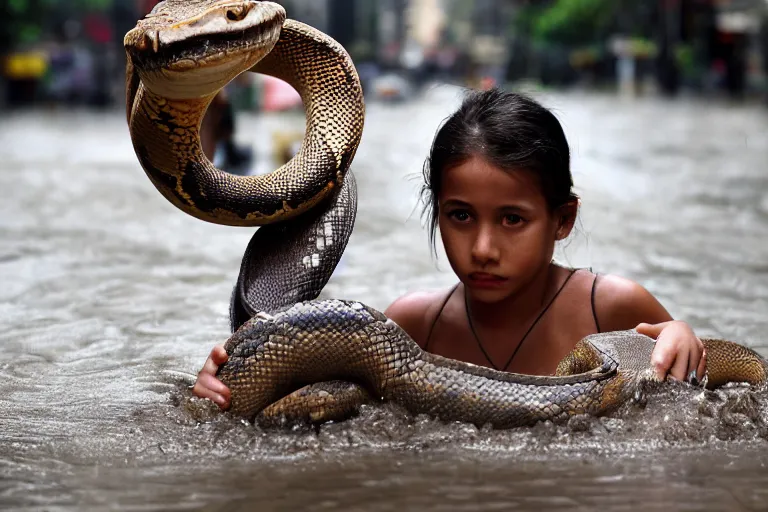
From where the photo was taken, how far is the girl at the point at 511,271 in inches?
144

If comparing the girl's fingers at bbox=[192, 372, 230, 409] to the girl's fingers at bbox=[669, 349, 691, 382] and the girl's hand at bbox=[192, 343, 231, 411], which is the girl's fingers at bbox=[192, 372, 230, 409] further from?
the girl's fingers at bbox=[669, 349, 691, 382]

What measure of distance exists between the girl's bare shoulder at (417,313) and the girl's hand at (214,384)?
3.29ft

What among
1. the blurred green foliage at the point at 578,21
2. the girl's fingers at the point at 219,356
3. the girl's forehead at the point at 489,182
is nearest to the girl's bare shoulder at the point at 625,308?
the girl's forehead at the point at 489,182

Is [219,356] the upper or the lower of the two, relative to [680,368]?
upper

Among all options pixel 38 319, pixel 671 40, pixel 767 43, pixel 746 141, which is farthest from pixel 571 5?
pixel 38 319

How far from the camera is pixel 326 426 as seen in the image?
332 centimetres

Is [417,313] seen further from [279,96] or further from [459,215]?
[279,96]

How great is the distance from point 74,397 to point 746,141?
16683mm

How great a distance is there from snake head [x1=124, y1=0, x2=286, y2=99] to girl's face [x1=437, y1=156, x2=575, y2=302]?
2.50ft

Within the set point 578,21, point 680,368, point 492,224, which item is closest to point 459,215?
point 492,224

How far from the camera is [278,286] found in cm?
393

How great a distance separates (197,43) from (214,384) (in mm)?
983

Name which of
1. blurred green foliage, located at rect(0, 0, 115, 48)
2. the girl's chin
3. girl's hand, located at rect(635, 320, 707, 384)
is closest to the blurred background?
blurred green foliage, located at rect(0, 0, 115, 48)

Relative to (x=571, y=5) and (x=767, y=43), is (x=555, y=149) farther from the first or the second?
(x=571, y=5)
